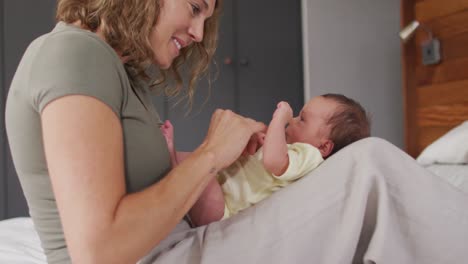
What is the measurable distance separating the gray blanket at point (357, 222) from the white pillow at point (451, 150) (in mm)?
1107

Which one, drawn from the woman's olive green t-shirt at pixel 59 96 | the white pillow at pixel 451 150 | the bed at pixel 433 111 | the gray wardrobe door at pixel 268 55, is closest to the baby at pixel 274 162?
the woman's olive green t-shirt at pixel 59 96

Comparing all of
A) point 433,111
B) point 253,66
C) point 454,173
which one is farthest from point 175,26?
point 253,66

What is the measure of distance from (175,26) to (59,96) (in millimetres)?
404

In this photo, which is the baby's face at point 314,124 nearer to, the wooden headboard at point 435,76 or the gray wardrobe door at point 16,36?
the wooden headboard at point 435,76

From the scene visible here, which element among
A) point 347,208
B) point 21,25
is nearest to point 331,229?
point 347,208

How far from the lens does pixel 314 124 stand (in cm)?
132

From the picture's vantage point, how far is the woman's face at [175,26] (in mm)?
1044

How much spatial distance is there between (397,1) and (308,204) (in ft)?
9.49

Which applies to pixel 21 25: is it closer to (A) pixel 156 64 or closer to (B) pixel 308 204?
(A) pixel 156 64

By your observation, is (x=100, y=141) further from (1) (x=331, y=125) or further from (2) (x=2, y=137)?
(2) (x=2, y=137)

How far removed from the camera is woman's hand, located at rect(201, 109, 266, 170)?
91cm

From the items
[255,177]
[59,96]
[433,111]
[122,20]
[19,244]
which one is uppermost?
[122,20]

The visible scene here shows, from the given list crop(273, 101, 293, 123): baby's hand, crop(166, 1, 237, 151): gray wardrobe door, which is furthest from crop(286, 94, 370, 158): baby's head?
crop(166, 1, 237, 151): gray wardrobe door

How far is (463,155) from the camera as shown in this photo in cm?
188
